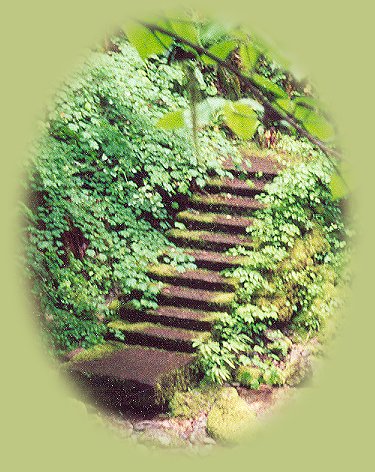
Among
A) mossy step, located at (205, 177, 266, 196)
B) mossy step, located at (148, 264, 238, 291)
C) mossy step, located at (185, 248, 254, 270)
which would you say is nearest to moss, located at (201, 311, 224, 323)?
mossy step, located at (148, 264, 238, 291)

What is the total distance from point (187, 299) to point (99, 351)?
3.65 feet

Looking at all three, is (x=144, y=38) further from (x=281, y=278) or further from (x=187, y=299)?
(x=281, y=278)

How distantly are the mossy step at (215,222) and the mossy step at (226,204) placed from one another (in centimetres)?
17

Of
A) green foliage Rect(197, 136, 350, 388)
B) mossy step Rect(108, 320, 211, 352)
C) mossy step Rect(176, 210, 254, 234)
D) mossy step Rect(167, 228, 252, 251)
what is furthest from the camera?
mossy step Rect(176, 210, 254, 234)

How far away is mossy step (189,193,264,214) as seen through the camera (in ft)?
20.2

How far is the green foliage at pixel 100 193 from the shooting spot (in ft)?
14.9

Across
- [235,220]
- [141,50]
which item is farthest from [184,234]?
[141,50]

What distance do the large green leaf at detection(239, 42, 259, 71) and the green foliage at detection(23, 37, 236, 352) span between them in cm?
325

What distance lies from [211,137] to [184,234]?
1619mm

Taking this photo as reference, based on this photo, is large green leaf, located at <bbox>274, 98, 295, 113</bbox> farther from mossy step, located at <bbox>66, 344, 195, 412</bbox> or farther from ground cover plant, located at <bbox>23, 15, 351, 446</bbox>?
mossy step, located at <bbox>66, 344, 195, 412</bbox>

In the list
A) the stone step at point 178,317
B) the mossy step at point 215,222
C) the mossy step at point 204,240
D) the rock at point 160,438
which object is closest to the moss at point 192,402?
the rock at point 160,438

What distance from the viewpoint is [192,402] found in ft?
14.9

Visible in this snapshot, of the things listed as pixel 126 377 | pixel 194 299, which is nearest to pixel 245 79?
pixel 126 377

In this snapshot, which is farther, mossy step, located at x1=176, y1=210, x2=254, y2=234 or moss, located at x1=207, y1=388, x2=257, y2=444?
mossy step, located at x1=176, y1=210, x2=254, y2=234
